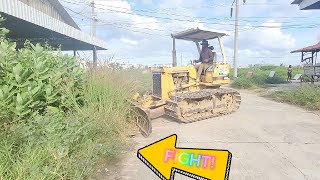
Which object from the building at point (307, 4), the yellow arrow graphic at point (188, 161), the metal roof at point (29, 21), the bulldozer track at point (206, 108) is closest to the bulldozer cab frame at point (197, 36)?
the bulldozer track at point (206, 108)

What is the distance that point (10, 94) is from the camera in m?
4.38

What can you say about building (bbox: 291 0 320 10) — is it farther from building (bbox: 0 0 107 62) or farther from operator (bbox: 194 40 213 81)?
building (bbox: 0 0 107 62)

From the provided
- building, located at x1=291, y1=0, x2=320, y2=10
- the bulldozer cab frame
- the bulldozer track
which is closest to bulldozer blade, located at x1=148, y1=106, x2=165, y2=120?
the bulldozer track

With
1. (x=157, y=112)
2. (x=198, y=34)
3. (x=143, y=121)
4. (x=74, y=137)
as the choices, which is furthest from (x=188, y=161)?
(x=198, y=34)

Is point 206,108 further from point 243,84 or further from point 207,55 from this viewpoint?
point 243,84

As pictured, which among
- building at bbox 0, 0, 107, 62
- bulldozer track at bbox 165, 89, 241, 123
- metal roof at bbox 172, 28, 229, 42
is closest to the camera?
Result: bulldozer track at bbox 165, 89, 241, 123

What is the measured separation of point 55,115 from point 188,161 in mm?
3853

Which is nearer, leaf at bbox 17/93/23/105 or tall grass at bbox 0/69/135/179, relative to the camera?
tall grass at bbox 0/69/135/179

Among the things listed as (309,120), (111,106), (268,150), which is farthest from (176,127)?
(309,120)

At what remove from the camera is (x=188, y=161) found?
1.39 meters

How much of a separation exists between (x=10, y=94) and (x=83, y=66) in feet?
7.86

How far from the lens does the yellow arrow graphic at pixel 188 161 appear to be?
4.42ft

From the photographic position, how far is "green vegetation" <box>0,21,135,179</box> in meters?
3.50

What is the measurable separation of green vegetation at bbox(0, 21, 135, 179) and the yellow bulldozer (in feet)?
4.06
